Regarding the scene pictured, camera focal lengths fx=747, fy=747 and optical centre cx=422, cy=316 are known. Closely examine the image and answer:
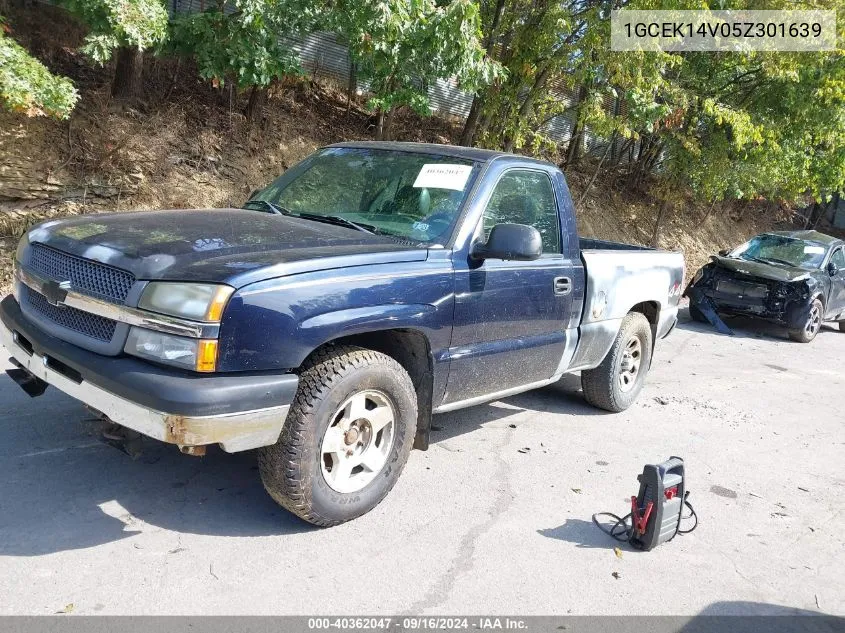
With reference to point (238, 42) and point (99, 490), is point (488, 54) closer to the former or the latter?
point (238, 42)

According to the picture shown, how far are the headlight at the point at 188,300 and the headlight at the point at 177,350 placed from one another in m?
0.10

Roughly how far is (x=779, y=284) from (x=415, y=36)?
6.66 meters

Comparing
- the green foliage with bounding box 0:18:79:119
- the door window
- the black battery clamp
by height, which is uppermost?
the green foliage with bounding box 0:18:79:119

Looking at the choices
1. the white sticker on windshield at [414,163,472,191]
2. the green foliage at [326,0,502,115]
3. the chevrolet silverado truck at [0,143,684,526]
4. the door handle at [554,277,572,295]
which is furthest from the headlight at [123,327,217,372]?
the green foliage at [326,0,502,115]

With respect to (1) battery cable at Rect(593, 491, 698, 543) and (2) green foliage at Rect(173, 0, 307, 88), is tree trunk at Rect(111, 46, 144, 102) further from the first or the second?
(1) battery cable at Rect(593, 491, 698, 543)

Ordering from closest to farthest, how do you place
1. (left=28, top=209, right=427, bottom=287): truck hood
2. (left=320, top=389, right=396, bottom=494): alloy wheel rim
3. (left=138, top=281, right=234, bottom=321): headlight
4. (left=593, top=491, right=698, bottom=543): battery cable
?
(left=138, top=281, right=234, bottom=321): headlight → (left=28, top=209, right=427, bottom=287): truck hood → (left=320, top=389, right=396, bottom=494): alloy wheel rim → (left=593, top=491, right=698, bottom=543): battery cable

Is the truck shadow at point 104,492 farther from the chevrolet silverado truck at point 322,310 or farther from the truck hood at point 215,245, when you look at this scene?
the truck hood at point 215,245

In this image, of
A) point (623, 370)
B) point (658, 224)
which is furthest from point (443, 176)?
point (658, 224)

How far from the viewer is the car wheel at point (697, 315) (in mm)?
11773

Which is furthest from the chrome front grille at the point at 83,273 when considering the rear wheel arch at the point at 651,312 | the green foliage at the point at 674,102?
the green foliage at the point at 674,102

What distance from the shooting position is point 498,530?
12.8 ft

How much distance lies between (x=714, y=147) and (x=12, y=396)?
13.1 meters

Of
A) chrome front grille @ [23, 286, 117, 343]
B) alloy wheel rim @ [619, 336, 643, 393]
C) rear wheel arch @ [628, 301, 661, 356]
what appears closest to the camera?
chrome front grille @ [23, 286, 117, 343]

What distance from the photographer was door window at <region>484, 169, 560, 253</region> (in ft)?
14.9
